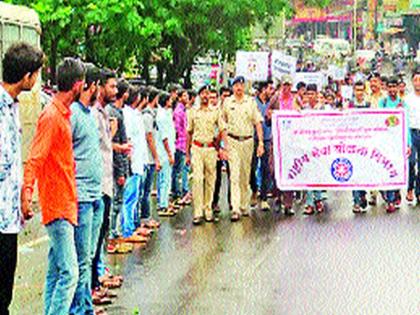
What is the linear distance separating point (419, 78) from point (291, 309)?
7.42 m

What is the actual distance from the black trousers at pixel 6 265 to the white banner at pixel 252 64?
1823 centimetres

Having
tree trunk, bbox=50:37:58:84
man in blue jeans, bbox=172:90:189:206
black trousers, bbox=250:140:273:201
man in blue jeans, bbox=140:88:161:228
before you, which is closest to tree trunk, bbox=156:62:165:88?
tree trunk, bbox=50:37:58:84

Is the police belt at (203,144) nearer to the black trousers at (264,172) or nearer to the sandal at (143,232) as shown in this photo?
the black trousers at (264,172)

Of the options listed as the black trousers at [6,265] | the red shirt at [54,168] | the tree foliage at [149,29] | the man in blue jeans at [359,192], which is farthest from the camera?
the tree foliage at [149,29]

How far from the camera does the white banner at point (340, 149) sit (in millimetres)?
16000

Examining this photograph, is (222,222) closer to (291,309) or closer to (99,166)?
(291,309)

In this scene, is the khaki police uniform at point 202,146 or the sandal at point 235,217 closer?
the khaki police uniform at point 202,146

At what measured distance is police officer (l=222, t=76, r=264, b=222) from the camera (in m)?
15.4

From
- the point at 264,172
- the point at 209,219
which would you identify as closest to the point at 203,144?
the point at 209,219

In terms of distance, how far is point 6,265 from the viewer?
6.65 metres

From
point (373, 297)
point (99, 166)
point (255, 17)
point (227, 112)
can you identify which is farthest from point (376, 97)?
point (255, 17)

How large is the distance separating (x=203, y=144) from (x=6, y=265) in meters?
8.39

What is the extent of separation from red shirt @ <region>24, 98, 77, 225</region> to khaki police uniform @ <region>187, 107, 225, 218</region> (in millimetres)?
7398

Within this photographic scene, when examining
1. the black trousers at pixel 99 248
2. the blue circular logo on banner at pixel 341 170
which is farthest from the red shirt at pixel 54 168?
the blue circular logo on banner at pixel 341 170
